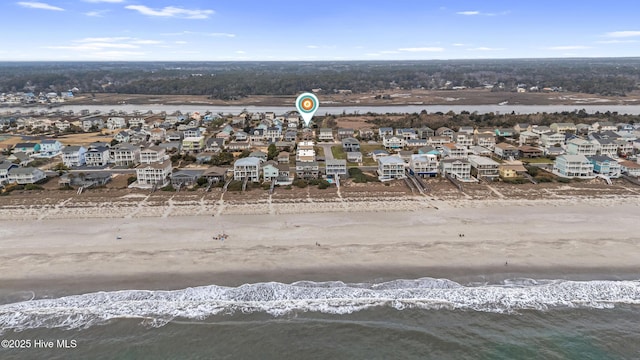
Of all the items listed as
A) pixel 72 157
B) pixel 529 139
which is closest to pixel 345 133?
pixel 529 139

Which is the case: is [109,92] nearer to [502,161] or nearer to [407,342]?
[502,161]

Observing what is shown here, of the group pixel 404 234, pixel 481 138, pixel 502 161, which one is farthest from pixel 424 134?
pixel 404 234

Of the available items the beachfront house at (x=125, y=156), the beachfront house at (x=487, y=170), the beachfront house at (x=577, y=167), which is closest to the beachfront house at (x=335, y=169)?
the beachfront house at (x=487, y=170)

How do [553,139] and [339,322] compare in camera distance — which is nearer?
[339,322]

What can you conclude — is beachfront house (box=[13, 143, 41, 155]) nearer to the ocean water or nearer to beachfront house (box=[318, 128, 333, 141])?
beachfront house (box=[318, 128, 333, 141])

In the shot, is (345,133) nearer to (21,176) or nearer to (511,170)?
(511,170)

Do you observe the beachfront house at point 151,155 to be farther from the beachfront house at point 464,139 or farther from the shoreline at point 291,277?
the beachfront house at point 464,139

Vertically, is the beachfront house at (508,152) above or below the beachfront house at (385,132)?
below

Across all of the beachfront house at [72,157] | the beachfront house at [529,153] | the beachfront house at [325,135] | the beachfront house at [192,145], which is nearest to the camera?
the beachfront house at [72,157]
